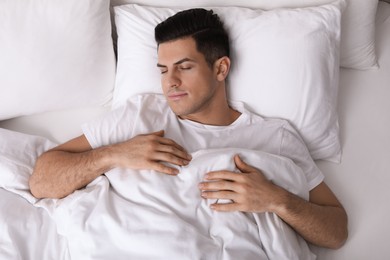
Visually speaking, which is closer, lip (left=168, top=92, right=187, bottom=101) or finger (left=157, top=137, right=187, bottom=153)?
finger (left=157, top=137, right=187, bottom=153)

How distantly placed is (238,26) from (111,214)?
842 mm

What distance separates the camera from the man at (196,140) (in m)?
1.21

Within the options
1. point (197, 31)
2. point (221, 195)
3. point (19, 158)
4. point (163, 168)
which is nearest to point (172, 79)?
point (197, 31)

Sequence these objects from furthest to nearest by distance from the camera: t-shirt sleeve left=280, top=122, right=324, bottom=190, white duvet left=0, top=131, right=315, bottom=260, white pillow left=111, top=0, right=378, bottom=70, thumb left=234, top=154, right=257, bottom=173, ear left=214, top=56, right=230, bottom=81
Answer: white pillow left=111, top=0, right=378, bottom=70
ear left=214, top=56, right=230, bottom=81
t-shirt sleeve left=280, top=122, right=324, bottom=190
thumb left=234, top=154, right=257, bottom=173
white duvet left=0, top=131, right=315, bottom=260

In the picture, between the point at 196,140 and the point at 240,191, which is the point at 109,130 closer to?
the point at 196,140

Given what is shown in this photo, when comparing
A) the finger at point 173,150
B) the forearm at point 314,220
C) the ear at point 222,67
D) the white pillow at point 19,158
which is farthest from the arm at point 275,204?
the white pillow at point 19,158

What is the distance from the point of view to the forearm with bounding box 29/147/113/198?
1.28 m

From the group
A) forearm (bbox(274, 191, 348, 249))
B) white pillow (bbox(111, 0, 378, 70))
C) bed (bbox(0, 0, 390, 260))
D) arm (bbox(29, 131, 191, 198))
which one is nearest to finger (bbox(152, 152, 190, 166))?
arm (bbox(29, 131, 191, 198))

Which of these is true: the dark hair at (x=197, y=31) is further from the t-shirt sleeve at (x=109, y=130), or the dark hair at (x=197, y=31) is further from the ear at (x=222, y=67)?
the t-shirt sleeve at (x=109, y=130)

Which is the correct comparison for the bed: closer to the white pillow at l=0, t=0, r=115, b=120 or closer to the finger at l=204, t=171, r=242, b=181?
the white pillow at l=0, t=0, r=115, b=120

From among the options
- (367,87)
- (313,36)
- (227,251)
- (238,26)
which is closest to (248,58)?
(238,26)

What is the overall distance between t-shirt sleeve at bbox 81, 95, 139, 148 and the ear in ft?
1.11

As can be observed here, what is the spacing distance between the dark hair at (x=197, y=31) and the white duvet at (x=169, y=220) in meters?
0.39

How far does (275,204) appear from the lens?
1189 millimetres
